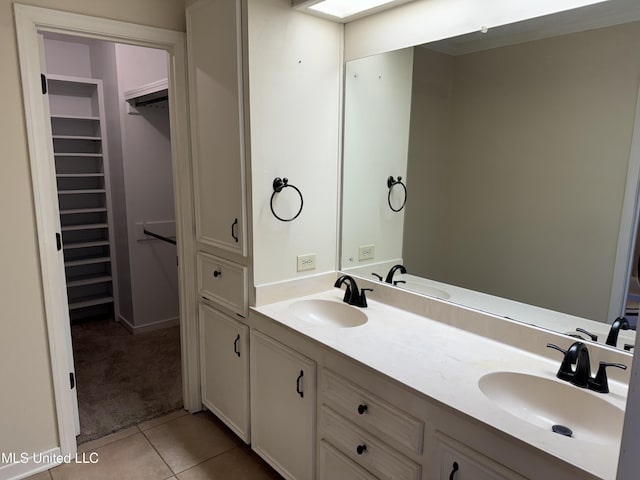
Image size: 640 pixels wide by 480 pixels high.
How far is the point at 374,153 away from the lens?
228cm

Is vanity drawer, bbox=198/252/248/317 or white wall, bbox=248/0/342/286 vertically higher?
white wall, bbox=248/0/342/286

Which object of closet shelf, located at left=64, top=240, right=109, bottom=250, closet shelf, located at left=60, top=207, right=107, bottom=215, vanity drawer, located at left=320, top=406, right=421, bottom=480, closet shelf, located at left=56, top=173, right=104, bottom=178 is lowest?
vanity drawer, located at left=320, top=406, right=421, bottom=480

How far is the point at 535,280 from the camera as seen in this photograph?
1.68 meters

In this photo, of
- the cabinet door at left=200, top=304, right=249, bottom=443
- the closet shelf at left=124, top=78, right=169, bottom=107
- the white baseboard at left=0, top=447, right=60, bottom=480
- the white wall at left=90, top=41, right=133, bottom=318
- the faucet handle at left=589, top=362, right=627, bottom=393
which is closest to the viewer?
the faucet handle at left=589, top=362, right=627, bottom=393

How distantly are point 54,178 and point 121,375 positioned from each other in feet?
5.33

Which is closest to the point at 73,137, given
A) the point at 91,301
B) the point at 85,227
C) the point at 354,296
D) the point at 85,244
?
the point at 85,227

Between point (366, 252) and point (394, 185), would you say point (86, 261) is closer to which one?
point (366, 252)

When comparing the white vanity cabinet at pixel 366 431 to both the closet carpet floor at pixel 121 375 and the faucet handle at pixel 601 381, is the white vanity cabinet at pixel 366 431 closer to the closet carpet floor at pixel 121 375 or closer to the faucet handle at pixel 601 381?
the faucet handle at pixel 601 381

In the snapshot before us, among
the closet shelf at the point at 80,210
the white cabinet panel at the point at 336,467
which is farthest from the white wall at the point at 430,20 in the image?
the closet shelf at the point at 80,210

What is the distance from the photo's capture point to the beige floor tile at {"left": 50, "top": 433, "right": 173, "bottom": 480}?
2128 millimetres

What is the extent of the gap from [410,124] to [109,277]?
3.31 m

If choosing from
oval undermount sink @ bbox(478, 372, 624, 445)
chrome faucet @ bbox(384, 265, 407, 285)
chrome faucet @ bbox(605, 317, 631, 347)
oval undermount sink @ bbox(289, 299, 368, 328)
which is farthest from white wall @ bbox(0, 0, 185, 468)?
chrome faucet @ bbox(605, 317, 631, 347)

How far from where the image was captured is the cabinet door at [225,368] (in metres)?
2.21

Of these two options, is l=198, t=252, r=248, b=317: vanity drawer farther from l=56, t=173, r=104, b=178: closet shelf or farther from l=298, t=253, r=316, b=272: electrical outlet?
l=56, t=173, r=104, b=178: closet shelf
